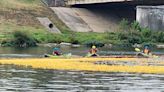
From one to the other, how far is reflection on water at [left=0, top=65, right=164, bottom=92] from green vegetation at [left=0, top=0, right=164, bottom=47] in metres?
47.0

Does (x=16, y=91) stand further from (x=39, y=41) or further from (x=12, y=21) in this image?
(x=12, y=21)

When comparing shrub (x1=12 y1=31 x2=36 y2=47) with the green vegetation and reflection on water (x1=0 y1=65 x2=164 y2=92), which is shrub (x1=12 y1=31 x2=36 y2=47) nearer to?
the green vegetation

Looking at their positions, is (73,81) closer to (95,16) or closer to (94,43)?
(94,43)

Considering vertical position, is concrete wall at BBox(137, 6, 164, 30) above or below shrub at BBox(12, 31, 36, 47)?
above

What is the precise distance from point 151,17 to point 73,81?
66946mm

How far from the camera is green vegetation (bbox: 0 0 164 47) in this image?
8936cm

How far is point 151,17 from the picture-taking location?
3952 inches

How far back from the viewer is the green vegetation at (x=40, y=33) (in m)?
→ 89.4

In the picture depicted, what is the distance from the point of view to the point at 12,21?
104 m

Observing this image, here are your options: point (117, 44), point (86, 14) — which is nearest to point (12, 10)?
point (86, 14)

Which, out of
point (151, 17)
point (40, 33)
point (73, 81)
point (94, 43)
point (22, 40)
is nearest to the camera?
point (73, 81)

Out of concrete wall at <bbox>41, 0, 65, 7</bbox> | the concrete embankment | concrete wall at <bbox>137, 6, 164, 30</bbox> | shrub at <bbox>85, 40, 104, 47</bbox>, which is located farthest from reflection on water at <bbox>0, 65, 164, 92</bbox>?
concrete wall at <bbox>41, 0, 65, 7</bbox>

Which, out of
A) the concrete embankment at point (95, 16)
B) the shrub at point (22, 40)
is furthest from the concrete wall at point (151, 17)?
the shrub at point (22, 40)

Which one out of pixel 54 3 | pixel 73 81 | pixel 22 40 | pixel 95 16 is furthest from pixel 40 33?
pixel 73 81
